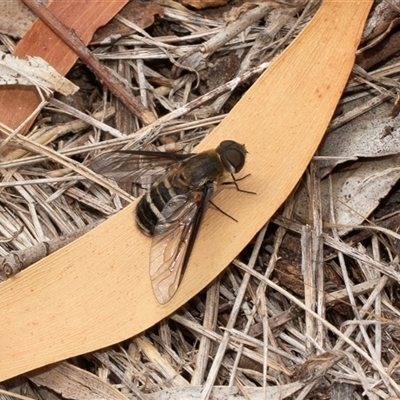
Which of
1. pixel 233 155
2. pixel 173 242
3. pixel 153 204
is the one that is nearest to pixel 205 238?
pixel 173 242

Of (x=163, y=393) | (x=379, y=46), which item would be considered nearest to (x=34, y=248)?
(x=163, y=393)

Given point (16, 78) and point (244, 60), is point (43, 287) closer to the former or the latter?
point (16, 78)

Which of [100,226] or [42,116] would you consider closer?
[100,226]

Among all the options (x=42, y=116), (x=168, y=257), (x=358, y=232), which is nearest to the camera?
(x=168, y=257)

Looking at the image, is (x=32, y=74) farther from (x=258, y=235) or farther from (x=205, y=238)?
(x=258, y=235)

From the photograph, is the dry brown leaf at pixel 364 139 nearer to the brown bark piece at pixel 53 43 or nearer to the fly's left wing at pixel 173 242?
the fly's left wing at pixel 173 242

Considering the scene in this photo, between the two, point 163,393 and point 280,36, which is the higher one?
point 280,36
